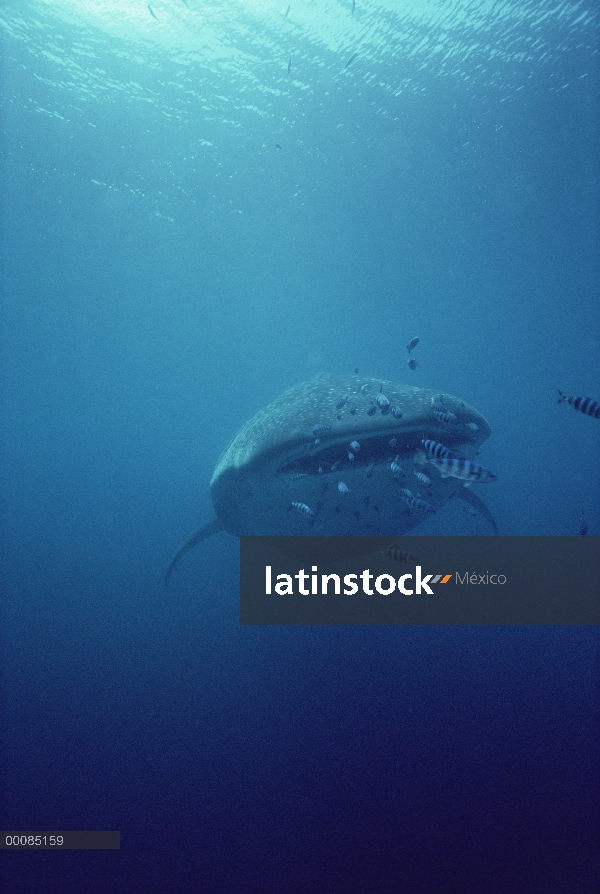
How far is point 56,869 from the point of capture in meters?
4.96

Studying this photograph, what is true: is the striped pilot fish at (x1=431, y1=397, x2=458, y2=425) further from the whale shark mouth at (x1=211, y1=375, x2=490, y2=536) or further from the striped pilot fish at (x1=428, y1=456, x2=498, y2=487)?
the striped pilot fish at (x1=428, y1=456, x2=498, y2=487)

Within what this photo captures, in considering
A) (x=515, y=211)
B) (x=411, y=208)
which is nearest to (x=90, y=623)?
(x=411, y=208)

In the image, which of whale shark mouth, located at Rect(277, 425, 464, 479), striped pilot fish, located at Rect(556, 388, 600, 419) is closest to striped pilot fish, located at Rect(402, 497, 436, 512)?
whale shark mouth, located at Rect(277, 425, 464, 479)

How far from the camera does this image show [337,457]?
4281mm

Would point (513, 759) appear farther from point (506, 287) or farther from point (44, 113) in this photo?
point (506, 287)

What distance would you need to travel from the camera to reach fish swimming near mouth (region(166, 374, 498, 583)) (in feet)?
13.3

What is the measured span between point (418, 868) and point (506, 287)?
37360 millimetres

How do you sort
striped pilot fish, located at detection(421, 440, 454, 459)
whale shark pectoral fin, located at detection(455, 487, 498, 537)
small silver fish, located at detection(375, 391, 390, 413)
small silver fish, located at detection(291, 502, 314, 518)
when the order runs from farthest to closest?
whale shark pectoral fin, located at detection(455, 487, 498, 537)
small silver fish, located at detection(291, 502, 314, 518)
small silver fish, located at detection(375, 391, 390, 413)
striped pilot fish, located at detection(421, 440, 454, 459)

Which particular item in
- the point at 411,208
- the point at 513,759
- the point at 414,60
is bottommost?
the point at 513,759

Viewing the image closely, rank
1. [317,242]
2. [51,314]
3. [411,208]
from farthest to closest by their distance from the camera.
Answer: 1. [51,314]
2. [317,242]
3. [411,208]

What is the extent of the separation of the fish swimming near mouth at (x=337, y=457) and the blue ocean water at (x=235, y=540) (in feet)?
11.4

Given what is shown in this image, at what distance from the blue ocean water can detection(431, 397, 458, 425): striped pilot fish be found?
4.70 metres

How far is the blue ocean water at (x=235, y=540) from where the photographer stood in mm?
5250

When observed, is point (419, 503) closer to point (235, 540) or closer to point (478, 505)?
point (478, 505)
